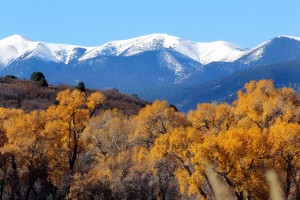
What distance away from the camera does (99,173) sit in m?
51.4

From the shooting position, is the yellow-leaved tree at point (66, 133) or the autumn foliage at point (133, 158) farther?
the yellow-leaved tree at point (66, 133)

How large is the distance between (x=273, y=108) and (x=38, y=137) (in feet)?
101

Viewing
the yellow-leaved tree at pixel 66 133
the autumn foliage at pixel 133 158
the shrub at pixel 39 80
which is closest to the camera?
the autumn foliage at pixel 133 158

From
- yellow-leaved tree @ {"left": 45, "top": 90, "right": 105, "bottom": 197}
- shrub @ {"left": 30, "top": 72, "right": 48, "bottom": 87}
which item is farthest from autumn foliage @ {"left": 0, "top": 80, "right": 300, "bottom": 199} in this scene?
shrub @ {"left": 30, "top": 72, "right": 48, "bottom": 87}

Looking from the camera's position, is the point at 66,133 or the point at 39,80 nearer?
the point at 66,133

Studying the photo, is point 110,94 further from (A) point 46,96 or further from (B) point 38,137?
(B) point 38,137

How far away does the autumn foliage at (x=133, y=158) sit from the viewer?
45375mm

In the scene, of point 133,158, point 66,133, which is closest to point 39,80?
point 66,133

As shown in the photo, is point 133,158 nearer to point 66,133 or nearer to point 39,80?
point 66,133

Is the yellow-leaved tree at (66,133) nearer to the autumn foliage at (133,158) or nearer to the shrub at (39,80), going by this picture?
the autumn foliage at (133,158)

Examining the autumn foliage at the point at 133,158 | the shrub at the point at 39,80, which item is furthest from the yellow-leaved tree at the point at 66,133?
the shrub at the point at 39,80

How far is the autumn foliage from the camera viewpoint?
45.4 meters

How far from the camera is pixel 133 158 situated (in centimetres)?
5622

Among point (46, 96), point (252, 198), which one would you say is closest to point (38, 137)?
point (252, 198)
